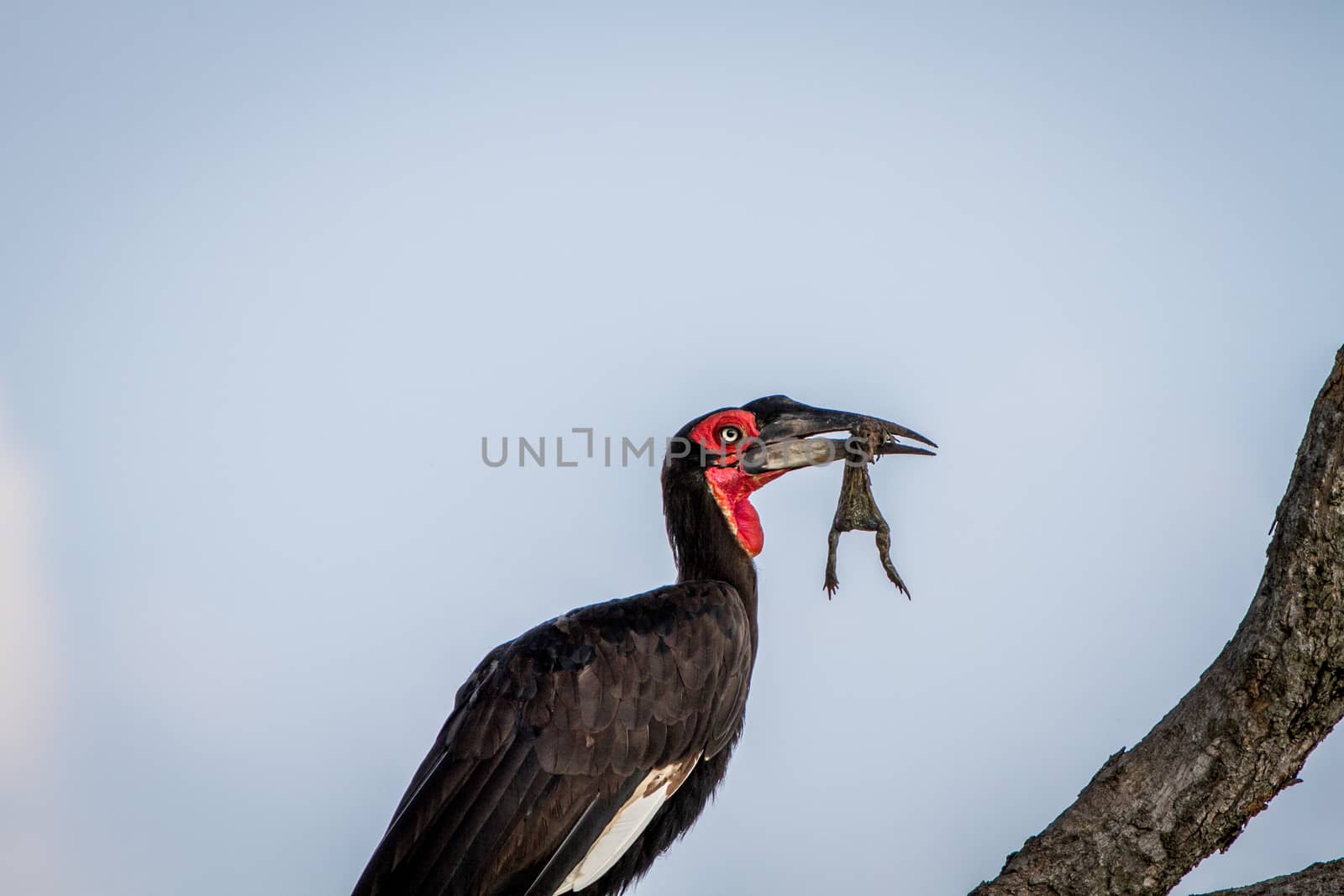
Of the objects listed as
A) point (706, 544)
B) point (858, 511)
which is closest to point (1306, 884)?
point (858, 511)

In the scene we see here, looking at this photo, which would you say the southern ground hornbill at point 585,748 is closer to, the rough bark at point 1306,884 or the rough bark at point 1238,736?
the rough bark at point 1238,736

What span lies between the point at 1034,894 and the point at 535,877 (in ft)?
5.40

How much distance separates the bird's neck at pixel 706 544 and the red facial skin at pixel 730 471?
4cm

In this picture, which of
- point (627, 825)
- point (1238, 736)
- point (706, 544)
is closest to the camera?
point (1238, 736)

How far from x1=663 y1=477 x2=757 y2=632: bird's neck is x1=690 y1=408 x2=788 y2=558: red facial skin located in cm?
4

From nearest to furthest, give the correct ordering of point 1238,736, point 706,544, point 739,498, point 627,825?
point 1238,736
point 627,825
point 706,544
point 739,498

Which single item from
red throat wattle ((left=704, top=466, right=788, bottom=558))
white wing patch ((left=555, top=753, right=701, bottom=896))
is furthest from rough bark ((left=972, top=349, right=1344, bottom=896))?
red throat wattle ((left=704, top=466, right=788, bottom=558))

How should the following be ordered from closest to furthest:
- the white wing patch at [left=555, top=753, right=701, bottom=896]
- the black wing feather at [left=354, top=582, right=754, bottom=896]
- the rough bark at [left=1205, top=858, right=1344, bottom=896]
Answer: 1. the rough bark at [left=1205, top=858, right=1344, bottom=896]
2. the black wing feather at [left=354, top=582, right=754, bottom=896]
3. the white wing patch at [left=555, top=753, right=701, bottom=896]

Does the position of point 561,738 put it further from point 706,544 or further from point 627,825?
point 706,544

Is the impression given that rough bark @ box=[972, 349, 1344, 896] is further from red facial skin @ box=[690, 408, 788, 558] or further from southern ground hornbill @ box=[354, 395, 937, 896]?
red facial skin @ box=[690, 408, 788, 558]

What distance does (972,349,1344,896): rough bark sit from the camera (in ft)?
10.2

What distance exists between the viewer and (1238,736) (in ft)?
10.8

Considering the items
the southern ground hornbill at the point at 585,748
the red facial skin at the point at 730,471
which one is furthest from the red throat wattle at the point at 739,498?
the southern ground hornbill at the point at 585,748

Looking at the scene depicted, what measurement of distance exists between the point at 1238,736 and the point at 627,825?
2074 millimetres
